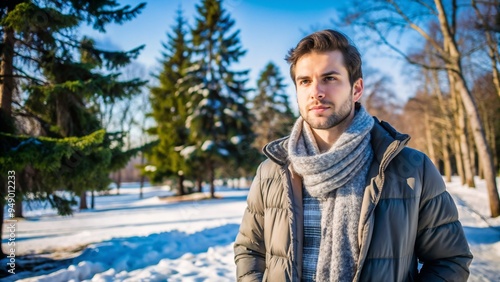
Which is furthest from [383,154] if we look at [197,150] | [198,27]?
[198,27]

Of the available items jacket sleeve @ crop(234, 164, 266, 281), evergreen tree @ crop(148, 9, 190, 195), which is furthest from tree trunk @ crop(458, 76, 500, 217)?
evergreen tree @ crop(148, 9, 190, 195)

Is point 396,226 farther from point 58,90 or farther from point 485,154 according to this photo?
point 485,154

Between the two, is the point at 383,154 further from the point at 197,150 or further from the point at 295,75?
the point at 197,150

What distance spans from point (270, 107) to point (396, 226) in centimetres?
2673

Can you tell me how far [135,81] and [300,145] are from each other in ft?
22.8

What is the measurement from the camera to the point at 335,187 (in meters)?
1.63

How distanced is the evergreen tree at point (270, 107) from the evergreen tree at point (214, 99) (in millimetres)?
6230

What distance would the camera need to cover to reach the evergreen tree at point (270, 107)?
88.3 feet

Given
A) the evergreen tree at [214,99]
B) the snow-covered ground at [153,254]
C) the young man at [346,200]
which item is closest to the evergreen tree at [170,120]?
the evergreen tree at [214,99]

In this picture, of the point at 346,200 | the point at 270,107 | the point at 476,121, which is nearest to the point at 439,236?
the point at 346,200

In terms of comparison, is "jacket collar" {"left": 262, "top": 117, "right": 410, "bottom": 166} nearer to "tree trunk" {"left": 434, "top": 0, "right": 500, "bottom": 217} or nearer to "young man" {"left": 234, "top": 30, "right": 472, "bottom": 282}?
"young man" {"left": 234, "top": 30, "right": 472, "bottom": 282}

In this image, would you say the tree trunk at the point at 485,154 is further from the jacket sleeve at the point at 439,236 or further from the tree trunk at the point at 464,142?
the tree trunk at the point at 464,142

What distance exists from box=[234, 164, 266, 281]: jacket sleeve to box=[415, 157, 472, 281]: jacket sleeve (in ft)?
3.10

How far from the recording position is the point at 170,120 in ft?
72.6
